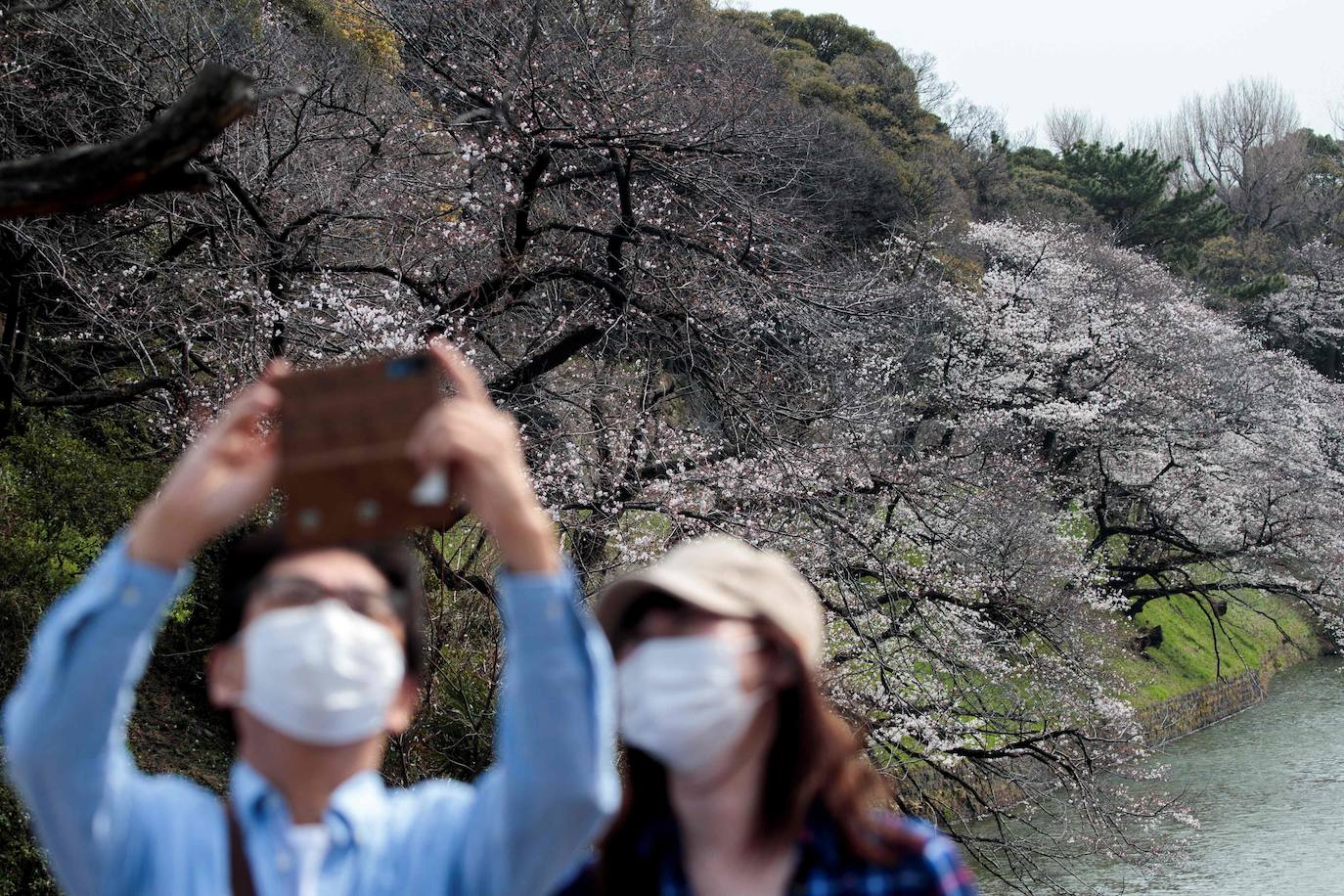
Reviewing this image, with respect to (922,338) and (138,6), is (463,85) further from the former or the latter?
(922,338)

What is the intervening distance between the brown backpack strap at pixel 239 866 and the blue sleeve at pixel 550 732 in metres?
0.25

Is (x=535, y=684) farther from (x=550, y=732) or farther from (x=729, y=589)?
(x=729, y=589)

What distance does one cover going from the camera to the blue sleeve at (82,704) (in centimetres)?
118

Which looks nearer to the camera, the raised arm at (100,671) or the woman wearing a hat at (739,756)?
the raised arm at (100,671)

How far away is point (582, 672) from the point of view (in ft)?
4.08

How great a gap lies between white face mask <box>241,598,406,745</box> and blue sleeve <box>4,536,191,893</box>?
11cm

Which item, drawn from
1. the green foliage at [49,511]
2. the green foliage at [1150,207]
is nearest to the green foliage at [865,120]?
the green foliage at [1150,207]

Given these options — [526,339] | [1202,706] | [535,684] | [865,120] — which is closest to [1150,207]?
[865,120]

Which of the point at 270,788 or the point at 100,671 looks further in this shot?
the point at 270,788

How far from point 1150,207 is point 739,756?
29231 millimetres

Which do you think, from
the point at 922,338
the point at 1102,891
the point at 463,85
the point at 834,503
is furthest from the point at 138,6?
the point at 922,338

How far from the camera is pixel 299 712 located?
1.23 m

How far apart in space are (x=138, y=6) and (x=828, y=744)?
8137mm

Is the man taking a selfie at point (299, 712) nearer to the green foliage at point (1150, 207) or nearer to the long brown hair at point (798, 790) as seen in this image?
the long brown hair at point (798, 790)
